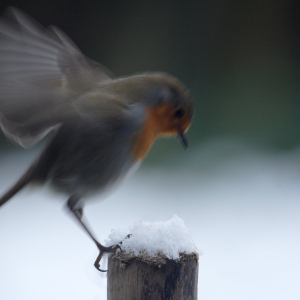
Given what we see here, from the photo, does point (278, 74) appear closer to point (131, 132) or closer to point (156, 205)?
point (156, 205)

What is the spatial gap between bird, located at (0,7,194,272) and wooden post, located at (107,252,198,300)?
18 centimetres

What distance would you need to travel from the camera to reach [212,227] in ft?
11.7

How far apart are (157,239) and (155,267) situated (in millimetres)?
99

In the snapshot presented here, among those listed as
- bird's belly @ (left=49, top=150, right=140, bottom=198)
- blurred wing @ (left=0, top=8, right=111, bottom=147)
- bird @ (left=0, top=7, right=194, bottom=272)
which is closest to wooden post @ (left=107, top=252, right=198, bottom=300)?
bird @ (left=0, top=7, right=194, bottom=272)

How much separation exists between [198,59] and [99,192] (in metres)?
3.51

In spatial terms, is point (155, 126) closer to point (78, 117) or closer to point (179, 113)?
point (179, 113)

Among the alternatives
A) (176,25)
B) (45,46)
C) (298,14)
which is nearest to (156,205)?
(45,46)

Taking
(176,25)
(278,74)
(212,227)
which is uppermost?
(176,25)

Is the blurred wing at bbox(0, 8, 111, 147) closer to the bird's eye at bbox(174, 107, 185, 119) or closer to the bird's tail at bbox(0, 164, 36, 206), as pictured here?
the bird's tail at bbox(0, 164, 36, 206)

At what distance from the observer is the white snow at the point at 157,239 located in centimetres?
150

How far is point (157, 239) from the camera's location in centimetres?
154

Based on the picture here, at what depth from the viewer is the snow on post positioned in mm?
1468

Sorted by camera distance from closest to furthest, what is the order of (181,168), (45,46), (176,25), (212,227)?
1. (45,46)
2. (212,227)
3. (181,168)
4. (176,25)

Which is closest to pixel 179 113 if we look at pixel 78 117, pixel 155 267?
pixel 78 117
